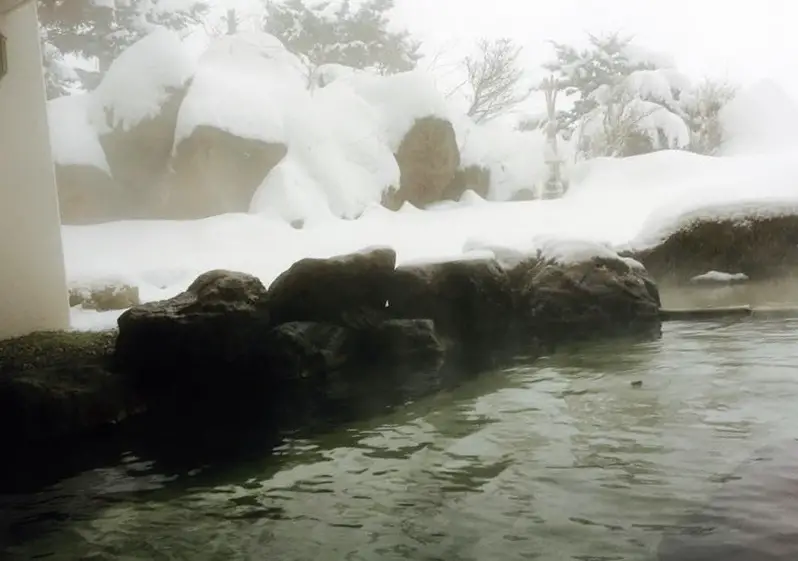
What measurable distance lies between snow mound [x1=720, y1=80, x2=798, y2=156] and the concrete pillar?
33.6ft

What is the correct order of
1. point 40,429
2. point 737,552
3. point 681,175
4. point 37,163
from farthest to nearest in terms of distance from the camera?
point 681,175, point 37,163, point 40,429, point 737,552

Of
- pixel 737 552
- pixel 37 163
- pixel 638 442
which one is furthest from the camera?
pixel 37 163

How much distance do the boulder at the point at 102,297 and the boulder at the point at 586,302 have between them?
295cm

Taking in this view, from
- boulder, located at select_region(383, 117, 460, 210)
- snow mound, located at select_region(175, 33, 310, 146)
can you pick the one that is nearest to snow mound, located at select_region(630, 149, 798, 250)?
boulder, located at select_region(383, 117, 460, 210)

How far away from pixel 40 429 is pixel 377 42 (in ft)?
28.3

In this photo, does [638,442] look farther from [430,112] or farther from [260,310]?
[430,112]

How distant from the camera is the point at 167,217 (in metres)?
8.23

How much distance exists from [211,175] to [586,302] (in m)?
4.72

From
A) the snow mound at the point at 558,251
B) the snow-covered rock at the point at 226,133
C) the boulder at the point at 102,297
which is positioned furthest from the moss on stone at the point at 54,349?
the snow-covered rock at the point at 226,133

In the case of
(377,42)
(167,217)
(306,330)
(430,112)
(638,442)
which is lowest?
(638,442)

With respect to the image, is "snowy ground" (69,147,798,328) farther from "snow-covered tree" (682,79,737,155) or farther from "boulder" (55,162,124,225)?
"snow-covered tree" (682,79,737,155)

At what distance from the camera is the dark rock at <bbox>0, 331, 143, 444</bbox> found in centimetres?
372

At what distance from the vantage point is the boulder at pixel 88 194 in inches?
316

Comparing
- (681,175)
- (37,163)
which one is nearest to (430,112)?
(681,175)
